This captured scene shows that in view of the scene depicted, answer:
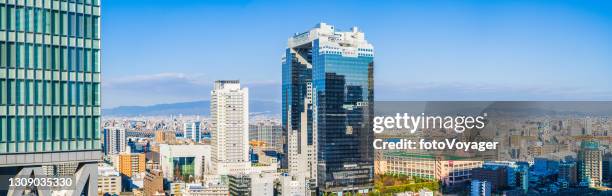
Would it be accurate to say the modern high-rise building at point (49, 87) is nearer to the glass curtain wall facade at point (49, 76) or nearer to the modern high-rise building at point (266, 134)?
the glass curtain wall facade at point (49, 76)

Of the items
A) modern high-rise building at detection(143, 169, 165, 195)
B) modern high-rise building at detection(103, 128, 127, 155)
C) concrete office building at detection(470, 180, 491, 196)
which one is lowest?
modern high-rise building at detection(143, 169, 165, 195)

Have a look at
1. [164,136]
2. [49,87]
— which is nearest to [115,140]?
[164,136]

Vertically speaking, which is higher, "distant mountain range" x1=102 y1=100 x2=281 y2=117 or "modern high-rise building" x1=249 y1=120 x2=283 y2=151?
"distant mountain range" x1=102 y1=100 x2=281 y2=117

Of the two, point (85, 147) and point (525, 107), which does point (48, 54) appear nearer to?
point (85, 147)

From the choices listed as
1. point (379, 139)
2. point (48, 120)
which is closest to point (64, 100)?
point (48, 120)

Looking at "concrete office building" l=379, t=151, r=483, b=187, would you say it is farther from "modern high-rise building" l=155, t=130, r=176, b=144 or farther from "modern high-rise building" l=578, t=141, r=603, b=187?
"modern high-rise building" l=155, t=130, r=176, b=144

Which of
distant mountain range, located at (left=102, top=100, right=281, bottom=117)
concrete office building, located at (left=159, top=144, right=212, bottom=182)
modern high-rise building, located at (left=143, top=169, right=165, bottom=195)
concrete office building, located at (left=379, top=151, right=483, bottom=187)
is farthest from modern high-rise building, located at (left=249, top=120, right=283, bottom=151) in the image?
concrete office building, located at (left=379, top=151, right=483, bottom=187)
